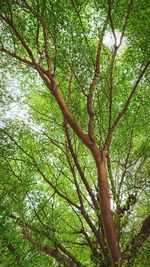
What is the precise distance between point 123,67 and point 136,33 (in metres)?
1.63

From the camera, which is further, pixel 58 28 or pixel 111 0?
pixel 58 28

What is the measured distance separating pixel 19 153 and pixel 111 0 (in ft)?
15.3

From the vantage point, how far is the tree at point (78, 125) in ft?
20.5

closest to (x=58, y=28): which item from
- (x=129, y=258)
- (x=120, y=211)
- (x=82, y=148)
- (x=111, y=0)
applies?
(x=111, y=0)

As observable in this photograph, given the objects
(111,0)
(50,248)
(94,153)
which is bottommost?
(50,248)

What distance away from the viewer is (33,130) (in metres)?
9.59

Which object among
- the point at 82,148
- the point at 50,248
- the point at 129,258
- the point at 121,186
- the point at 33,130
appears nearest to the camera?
the point at 129,258

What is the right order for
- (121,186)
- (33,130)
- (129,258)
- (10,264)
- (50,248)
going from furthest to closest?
(33,130) → (121,186) → (50,248) → (129,258) → (10,264)

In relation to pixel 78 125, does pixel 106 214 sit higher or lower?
lower

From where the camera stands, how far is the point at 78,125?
656cm

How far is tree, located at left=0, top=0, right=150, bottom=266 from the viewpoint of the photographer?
6.24 meters

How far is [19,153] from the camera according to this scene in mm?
8539

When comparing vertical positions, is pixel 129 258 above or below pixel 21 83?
below

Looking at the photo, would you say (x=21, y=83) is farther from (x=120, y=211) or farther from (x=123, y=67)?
(x=120, y=211)
